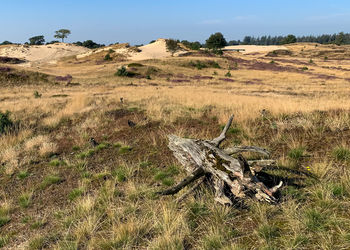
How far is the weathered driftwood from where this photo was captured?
354 cm

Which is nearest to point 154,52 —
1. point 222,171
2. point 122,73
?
point 122,73

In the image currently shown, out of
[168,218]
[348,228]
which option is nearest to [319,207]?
[348,228]

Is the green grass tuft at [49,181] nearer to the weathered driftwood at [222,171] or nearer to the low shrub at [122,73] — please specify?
the weathered driftwood at [222,171]

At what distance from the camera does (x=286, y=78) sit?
37.3m

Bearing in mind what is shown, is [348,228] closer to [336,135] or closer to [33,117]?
[336,135]

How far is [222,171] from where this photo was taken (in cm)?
387

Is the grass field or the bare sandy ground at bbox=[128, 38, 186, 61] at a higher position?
the bare sandy ground at bbox=[128, 38, 186, 61]

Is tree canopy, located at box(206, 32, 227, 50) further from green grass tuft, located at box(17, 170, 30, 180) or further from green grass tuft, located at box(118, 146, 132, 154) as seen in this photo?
green grass tuft, located at box(17, 170, 30, 180)

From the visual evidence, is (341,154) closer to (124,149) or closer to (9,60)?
(124,149)

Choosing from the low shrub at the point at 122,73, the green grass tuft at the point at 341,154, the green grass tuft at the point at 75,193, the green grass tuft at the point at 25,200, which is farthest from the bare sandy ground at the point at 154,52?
the green grass tuft at the point at 341,154

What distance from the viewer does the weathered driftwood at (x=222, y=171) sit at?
354 centimetres

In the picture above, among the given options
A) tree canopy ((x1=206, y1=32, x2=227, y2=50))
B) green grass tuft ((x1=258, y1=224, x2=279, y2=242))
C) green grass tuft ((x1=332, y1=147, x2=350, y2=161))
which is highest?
tree canopy ((x1=206, y1=32, x2=227, y2=50))

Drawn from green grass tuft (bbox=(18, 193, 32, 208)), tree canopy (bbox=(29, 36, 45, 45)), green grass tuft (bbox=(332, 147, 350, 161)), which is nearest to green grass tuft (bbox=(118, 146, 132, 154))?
green grass tuft (bbox=(18, 193, 32, 208))

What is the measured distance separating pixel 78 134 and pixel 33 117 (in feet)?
14.0
